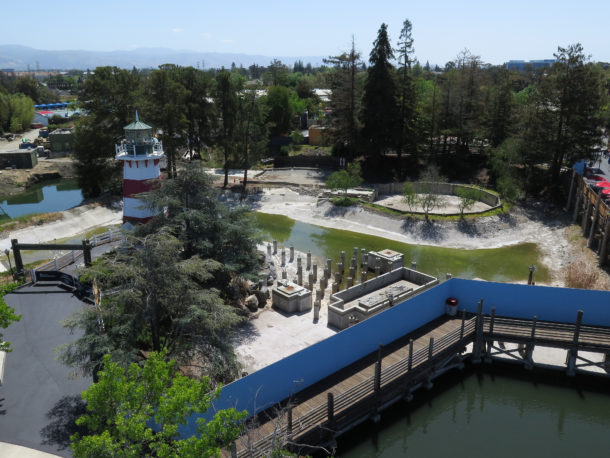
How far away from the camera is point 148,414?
11.6 metres

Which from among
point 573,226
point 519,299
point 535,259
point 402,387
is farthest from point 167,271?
point 573,226

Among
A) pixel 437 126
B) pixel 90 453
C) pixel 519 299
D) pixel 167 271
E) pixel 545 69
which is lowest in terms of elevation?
pixel 519 299

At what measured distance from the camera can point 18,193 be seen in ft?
204

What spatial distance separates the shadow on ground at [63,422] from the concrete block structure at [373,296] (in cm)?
1301

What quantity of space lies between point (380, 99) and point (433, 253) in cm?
2343

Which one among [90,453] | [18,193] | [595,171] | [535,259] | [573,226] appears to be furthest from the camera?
[18,193]

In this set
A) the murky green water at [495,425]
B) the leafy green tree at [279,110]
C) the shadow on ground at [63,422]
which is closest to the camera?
the shadow on ground at [63,422]

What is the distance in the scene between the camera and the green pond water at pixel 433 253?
34.2 m

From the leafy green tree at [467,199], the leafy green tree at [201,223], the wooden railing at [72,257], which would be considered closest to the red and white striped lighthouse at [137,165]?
the wooden railing at [72,257]

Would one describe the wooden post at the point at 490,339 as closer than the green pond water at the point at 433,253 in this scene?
Yes

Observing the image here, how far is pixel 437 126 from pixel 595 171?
1818 centimetres

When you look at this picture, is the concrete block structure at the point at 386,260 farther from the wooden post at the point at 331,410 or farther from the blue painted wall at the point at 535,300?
the wooden post at the point at 331,410

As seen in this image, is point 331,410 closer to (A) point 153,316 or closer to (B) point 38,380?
(A) point 153,316

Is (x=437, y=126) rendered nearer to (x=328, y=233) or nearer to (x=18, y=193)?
(x=328, y=233)
